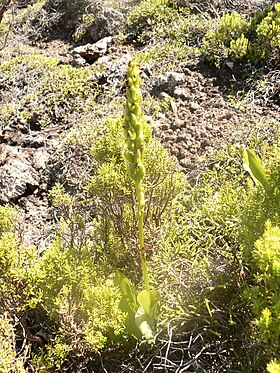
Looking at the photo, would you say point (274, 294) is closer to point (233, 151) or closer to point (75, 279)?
point (75, 279)

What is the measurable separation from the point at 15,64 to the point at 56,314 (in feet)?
12.3

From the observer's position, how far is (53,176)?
3.46m

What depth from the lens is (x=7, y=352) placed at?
1.76 m

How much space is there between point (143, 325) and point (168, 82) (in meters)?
2.58

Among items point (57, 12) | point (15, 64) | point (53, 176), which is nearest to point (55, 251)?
point (53, 176)

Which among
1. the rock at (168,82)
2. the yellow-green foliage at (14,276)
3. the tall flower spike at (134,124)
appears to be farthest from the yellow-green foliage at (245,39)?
the yellow-green foliage at (14,276)

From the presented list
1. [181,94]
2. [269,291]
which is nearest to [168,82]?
[181,94]

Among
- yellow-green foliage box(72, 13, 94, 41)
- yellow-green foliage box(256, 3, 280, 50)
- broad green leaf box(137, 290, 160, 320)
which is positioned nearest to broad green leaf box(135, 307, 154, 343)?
broad green leaf box(137, 290, 160, 320)

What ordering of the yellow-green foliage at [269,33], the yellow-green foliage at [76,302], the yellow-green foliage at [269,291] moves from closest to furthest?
the yellow-green foliage at [269,291]
the yellow-green foliage at [76,302]
the yellow-green foliage at [269,33]

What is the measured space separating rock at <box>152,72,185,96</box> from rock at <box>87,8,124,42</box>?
5.37 feet

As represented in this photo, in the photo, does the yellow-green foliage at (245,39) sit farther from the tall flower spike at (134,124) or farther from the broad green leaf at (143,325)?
the broad green leaf at (143,325)

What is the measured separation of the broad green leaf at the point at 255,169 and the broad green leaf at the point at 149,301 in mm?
740

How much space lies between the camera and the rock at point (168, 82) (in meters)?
3.97

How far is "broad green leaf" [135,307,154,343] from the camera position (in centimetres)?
196
